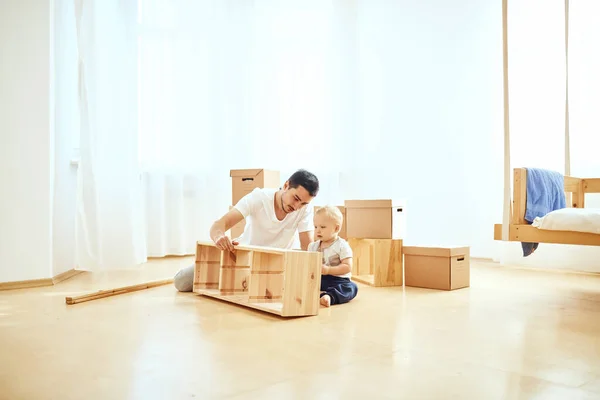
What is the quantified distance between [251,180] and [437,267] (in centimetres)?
140

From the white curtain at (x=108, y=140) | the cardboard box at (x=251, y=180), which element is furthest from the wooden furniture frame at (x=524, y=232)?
the white curtain at (x=108, y=140)

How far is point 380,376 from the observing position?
50.0 inches

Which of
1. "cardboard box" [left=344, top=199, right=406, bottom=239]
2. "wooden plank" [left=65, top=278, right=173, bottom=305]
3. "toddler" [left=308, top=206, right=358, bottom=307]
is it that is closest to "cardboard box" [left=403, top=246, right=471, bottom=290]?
"cardboard box" [left=344, top=199, right=406, bottom=239]

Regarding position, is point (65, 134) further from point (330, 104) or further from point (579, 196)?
point (579, 196)

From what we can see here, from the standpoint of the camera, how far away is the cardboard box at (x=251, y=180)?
348cm

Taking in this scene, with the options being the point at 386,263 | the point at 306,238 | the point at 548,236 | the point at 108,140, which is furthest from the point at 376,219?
the point at 108,140

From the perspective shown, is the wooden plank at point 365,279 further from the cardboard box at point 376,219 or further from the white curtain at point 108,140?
the white curtain at point 108,140

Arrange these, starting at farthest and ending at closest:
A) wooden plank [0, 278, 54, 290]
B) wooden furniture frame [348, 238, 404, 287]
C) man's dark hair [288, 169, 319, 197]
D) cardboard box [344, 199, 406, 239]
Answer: cardboard box [344, 199, 406, 239] → wooden furniture frame [348, 238, 404, 287] → wooden plank [0, 278, 54, 290] → man's dark hair [288, 169, 319, 197]

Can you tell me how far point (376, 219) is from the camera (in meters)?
2.96

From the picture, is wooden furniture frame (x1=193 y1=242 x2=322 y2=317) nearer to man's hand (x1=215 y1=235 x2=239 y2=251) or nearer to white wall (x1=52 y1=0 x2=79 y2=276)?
man's hand (x1=215 y1=235 x2=239 y2=251)

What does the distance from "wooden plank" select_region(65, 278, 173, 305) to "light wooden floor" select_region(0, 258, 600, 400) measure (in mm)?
60

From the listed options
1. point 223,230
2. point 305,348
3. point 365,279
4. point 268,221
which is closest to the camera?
point 305,348

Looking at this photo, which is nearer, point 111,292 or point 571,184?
point 111,292

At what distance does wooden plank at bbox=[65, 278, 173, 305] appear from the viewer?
227cm
